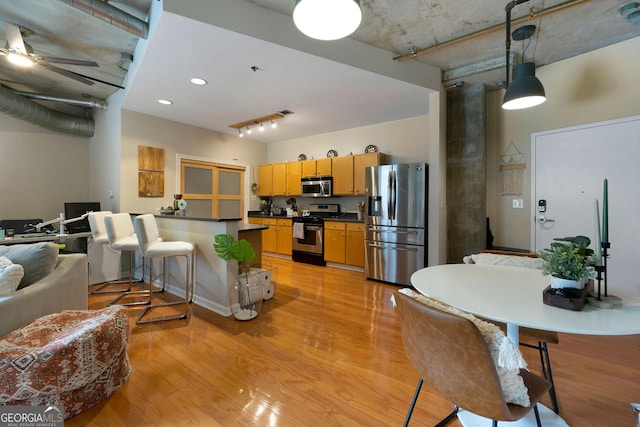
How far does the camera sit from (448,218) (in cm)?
382

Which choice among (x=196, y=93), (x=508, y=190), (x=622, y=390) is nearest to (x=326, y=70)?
(x=196, y=93)

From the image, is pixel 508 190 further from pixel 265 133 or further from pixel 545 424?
pixel 265 133

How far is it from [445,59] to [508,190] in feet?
6.15

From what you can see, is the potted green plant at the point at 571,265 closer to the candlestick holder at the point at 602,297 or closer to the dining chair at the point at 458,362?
the candlestick holder at the point at 602,297

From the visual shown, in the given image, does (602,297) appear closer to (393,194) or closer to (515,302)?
(515,302)

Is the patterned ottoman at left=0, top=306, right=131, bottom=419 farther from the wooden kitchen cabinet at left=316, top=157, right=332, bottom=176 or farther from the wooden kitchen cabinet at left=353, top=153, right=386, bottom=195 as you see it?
the wooden kitchen cabinet at left=316, top=157, right=332, bottom=176

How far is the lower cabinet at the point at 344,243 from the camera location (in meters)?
4.54

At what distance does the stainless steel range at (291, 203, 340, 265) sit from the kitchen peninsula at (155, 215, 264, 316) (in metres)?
1.84

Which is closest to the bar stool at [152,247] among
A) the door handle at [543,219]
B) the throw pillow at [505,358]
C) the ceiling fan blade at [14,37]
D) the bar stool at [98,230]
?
the bar stool at [98,230]

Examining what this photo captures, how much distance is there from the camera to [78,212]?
4.24m

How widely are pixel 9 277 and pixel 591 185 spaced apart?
16.9ft

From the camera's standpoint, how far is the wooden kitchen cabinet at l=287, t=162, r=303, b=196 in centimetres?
564

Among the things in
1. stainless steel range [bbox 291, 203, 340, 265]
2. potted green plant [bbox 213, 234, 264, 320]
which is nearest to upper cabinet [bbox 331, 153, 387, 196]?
stainless steel range [bbox 291, 203, 340, 265]

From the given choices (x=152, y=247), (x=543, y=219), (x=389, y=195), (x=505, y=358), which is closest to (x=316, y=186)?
(x=389, y=195)
